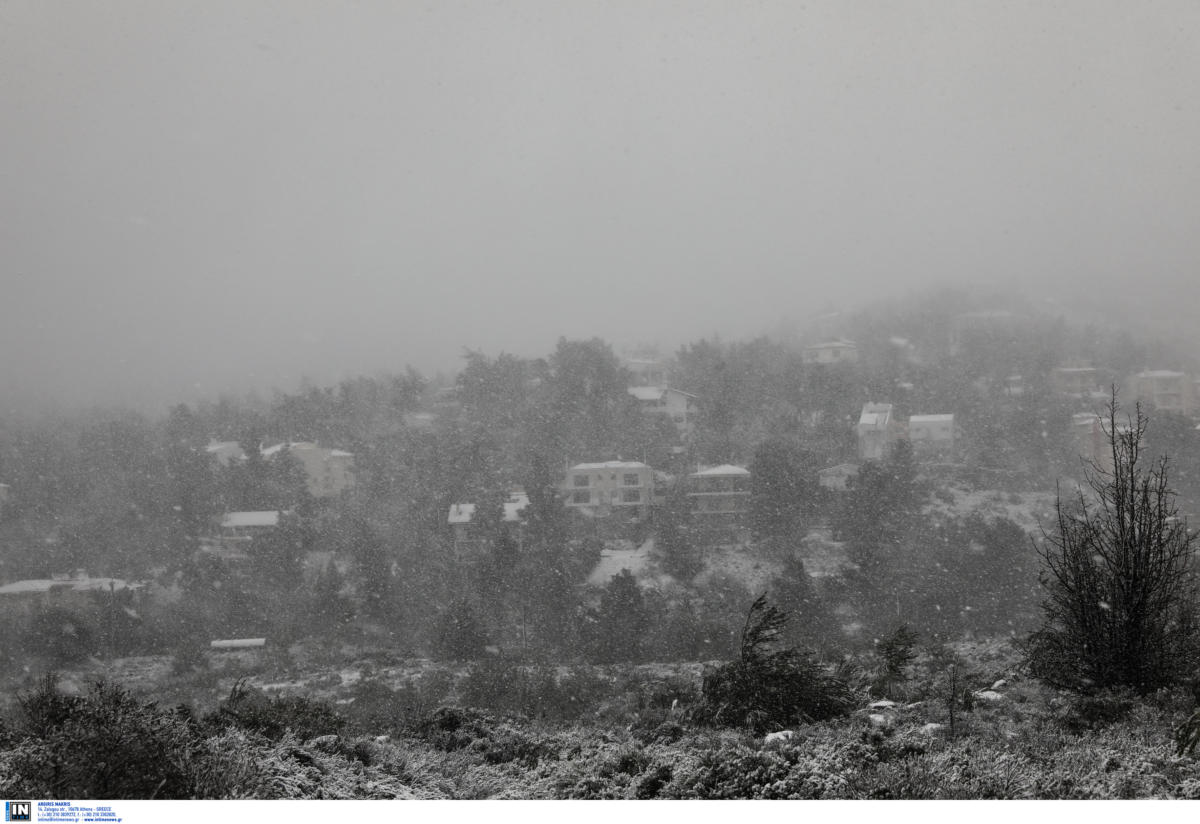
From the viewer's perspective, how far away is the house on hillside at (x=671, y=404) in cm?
2650

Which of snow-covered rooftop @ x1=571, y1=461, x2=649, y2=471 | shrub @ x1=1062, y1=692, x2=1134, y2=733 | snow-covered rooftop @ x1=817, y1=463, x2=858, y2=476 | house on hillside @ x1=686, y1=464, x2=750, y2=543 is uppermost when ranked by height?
shrub @ x1=1062, y1=692, x2=1134, y2=733

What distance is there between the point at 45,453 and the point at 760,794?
2832 cm

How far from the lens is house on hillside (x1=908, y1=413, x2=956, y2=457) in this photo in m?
24.4

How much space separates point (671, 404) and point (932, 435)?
8.16 m

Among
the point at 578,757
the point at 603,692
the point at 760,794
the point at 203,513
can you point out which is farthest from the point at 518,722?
the point at 203,513

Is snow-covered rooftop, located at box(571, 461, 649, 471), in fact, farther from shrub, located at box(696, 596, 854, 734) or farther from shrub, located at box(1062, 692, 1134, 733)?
shrub, located at box(1062, 692, 1134, 733)

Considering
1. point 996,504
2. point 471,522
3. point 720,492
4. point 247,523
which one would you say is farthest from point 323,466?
point 996,504

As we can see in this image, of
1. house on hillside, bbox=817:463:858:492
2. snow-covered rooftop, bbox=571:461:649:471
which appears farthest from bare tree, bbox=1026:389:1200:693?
snow-covered rooftop, bbox=571:461:649:471

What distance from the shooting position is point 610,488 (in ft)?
71.9

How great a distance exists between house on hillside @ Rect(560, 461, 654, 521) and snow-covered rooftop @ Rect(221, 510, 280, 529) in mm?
7611

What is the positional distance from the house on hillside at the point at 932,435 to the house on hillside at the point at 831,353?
7.22m

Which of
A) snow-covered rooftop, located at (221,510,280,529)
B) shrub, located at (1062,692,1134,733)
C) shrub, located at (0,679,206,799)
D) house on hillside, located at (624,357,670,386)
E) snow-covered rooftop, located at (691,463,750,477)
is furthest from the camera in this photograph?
house on hillside, located at (624,357,670,386)

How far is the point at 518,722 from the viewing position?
6.36 metres

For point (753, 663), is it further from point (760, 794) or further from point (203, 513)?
point (203, 513)
